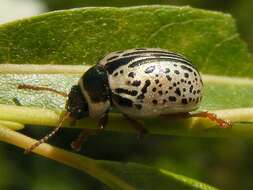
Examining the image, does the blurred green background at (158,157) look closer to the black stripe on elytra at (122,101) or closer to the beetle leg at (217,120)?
the black stripe on elytra at (122,101)

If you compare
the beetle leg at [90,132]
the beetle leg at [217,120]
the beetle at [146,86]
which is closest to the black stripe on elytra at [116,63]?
the beetle at [146,86]

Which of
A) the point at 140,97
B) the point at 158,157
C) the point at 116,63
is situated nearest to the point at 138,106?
the point at 140,97

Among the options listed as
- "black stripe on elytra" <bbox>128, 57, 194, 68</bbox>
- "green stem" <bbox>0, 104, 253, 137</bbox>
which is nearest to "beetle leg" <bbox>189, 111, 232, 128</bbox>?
"green stem" <bbox>0, 104, 253, 137</bbox>

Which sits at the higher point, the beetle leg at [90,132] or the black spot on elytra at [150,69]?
the black spot on elytra at [150,69]

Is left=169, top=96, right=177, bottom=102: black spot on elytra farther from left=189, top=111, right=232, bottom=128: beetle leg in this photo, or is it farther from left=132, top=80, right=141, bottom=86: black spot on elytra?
left=189, top=111, right=232, bottom=128: beetle leg

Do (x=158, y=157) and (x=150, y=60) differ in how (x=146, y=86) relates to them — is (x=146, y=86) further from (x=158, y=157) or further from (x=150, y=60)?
(x=158, y=157)
